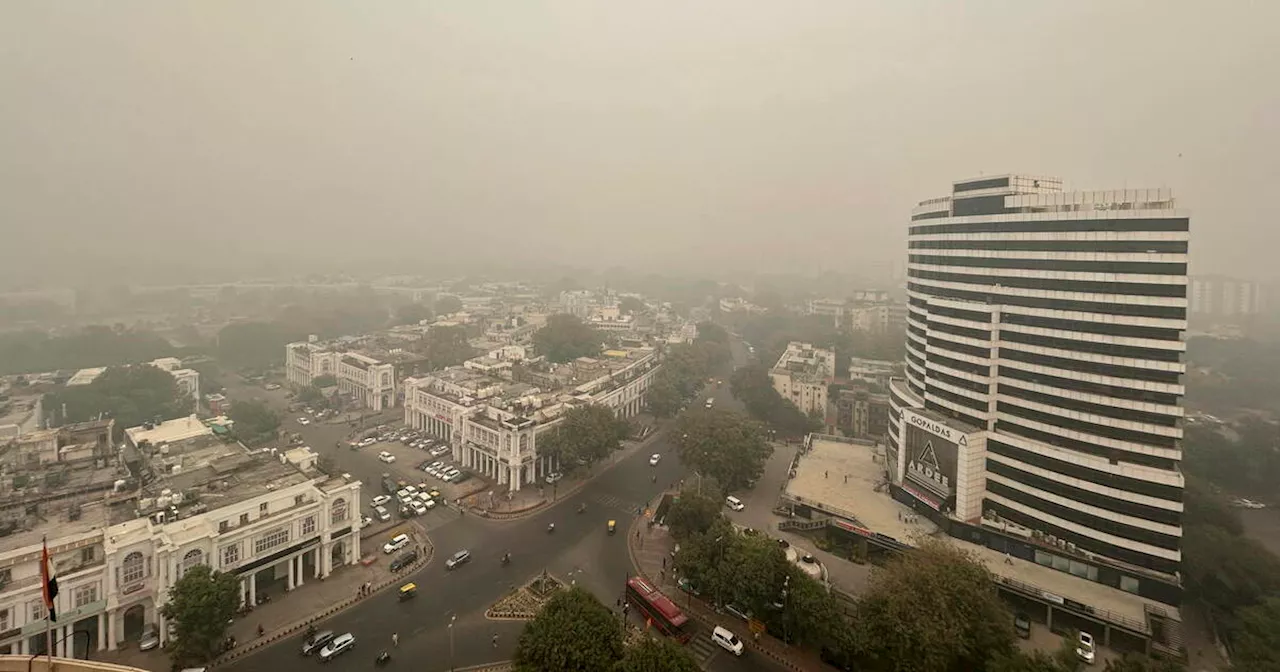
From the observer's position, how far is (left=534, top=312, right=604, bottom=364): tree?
9256cm

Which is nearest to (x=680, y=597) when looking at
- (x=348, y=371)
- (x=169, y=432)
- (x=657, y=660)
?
(x=657, y=660)

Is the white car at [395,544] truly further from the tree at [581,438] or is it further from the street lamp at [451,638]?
the tree at [581,438]

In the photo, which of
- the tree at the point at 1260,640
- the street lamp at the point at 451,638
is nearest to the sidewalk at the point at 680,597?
the street lamp at the point at 451,638

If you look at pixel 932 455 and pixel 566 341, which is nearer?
pixel 932 455

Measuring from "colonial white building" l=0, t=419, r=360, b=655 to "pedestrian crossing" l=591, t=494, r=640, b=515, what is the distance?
17.5 meters

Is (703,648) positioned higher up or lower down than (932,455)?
lower down

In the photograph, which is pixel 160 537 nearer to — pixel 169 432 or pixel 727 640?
pixel 169 432

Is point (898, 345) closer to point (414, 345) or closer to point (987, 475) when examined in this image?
point (987, 475)

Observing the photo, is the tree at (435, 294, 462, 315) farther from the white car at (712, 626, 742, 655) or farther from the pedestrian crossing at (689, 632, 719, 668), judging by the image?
the white car at (712, 626, 742, 655)

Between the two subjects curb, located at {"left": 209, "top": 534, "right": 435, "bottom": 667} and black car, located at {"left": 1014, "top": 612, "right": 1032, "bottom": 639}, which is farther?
black car, located at {"left": 1014, "top": 612, "right": 1032, "bottom": 639}

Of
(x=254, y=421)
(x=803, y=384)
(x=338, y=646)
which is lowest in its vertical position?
(x=338, y=646)

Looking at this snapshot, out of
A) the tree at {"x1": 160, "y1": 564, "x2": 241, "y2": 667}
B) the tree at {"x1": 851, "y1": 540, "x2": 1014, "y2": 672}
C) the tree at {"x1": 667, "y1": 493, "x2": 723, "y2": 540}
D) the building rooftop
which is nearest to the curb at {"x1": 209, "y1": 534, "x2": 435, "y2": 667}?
the tree at {"x1": 160, "y1": 564, "x2": 241, "y2": 667}

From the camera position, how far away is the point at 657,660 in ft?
71.5

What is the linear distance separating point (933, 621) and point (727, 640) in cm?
960
